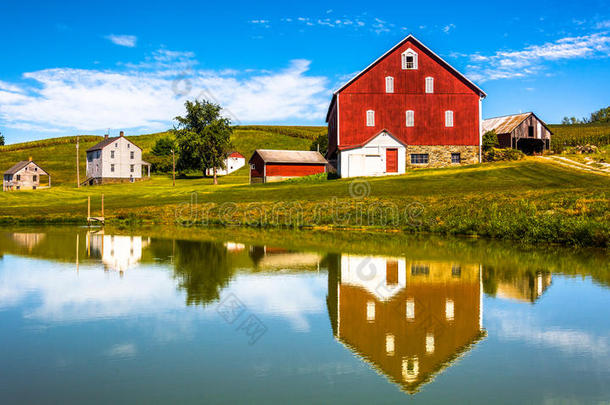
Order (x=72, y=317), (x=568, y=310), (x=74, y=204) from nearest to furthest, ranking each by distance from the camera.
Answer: (x=72, y=317) < (x=568, y=310) < (x=74, y=204)

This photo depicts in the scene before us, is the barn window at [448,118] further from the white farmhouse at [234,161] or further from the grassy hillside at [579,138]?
the white farmhouse at [234,161]

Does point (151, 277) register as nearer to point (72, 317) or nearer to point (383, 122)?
point (72, 317)

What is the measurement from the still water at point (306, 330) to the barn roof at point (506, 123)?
1914 inches

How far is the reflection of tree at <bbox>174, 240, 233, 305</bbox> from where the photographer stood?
12.2 m

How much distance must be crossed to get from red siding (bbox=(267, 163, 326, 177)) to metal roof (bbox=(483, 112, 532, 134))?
2185 centimetres

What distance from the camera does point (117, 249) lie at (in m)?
21.4

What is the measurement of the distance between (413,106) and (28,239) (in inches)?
1413

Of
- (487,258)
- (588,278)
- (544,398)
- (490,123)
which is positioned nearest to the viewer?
(544,398)

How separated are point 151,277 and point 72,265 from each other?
156 inches

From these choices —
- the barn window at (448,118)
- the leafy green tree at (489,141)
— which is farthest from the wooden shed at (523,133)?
the barn window at (448,118)

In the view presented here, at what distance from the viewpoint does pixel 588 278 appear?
14430mm

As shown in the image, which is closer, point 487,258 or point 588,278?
point 588,278

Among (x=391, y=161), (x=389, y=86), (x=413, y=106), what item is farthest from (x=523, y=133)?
(x=391, y=161)

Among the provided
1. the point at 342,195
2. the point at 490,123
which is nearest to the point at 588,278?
the point at 342,195
